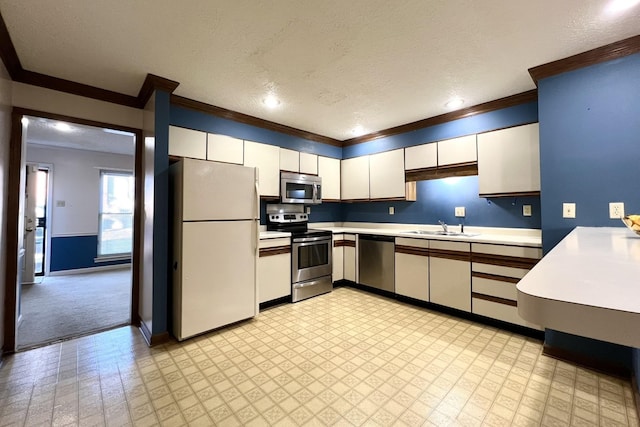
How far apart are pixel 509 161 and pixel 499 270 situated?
116 centimetres

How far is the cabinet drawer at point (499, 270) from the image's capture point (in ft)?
8.30

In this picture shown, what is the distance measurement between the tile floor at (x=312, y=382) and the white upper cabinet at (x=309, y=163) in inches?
92.5

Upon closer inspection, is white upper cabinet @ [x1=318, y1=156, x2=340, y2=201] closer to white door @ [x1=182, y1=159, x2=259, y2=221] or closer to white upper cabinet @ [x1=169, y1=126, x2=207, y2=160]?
white door @ [x1=182, y1=159, x2=259, y2=221]

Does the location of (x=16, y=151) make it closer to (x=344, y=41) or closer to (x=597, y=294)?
(x=344, y=41)

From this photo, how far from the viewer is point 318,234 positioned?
12.5 feet

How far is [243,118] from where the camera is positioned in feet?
11.5

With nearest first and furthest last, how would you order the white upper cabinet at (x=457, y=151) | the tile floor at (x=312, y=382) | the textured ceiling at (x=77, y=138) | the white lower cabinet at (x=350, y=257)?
the tile floor at (x=312, y=382)
the white upper cabinet at (x=457, y=151)
the textured ceiling at (x=77, y=138)
the white lower cabinet at (x=350, y=257)

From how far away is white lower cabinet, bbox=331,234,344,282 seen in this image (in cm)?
411

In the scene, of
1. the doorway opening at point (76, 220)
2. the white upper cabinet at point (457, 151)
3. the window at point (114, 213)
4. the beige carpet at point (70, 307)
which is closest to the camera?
the beige carpet at point (70, 307)

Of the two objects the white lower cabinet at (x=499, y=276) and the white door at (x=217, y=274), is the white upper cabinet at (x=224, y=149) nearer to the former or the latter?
the white door at (x=217, y=274)

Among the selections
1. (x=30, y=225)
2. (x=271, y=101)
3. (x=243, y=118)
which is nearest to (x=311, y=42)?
(x=271, y=101)

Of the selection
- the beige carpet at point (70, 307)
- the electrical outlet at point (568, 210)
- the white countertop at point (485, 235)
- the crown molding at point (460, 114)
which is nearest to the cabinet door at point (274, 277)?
the white countertop at point (485, 235)

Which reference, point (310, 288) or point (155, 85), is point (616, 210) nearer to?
point (310, 288)

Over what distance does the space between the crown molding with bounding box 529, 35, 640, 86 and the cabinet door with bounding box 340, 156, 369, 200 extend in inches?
92.8
